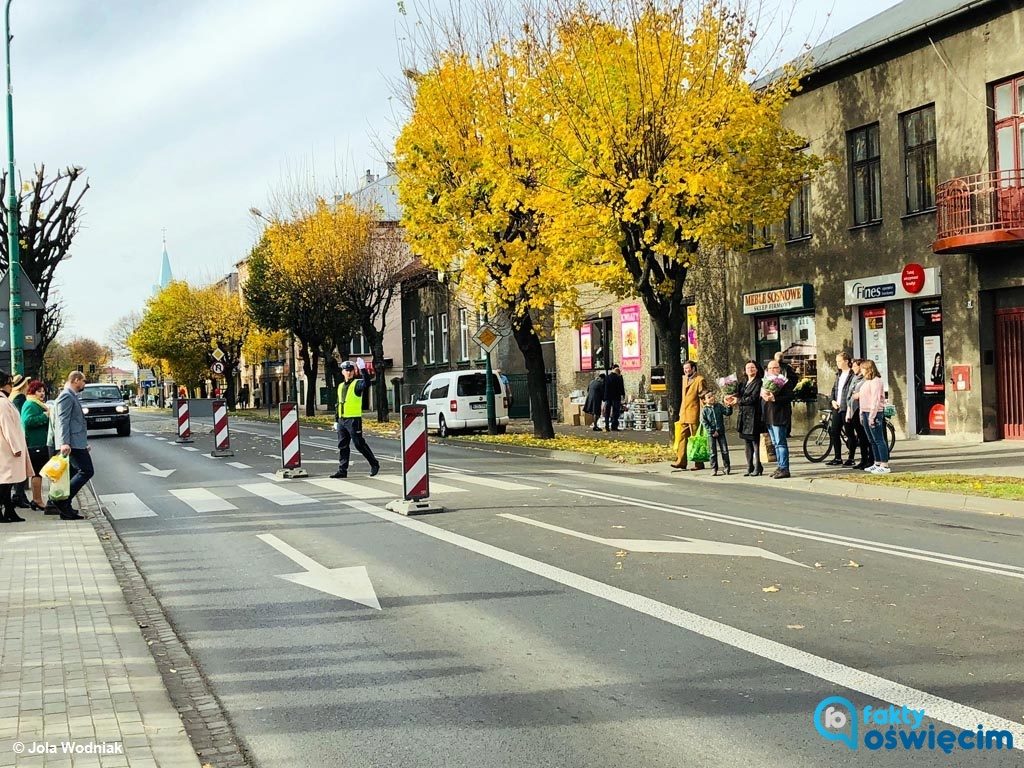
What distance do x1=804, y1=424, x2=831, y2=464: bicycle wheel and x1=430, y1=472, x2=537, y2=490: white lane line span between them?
5515 mm

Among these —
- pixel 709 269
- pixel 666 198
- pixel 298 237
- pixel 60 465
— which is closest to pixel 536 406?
pixel 709 269

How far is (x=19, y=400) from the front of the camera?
1484 centimetres

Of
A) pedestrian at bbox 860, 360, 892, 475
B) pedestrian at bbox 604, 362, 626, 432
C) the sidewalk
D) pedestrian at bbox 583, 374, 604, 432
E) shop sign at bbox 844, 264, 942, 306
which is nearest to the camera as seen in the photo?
the sidewalk

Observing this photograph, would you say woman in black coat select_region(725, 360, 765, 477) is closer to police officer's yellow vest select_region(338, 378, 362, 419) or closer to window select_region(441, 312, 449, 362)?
police officer's yellow vest select_region(338, 378, 362, 419)

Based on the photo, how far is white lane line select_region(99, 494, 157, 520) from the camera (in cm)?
1379

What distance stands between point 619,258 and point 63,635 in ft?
50.8

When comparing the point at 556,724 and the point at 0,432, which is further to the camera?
the point at 0,432

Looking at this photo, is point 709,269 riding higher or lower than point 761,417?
higher

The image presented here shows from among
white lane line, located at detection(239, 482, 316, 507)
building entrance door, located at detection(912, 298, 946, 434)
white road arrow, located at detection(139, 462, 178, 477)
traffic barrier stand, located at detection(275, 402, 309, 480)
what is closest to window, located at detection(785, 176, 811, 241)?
building entrance door, located at detection(912, 298, 946, 434)

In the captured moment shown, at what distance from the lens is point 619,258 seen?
20.8 m

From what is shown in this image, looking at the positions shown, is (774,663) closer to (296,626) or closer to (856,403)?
(296,626)

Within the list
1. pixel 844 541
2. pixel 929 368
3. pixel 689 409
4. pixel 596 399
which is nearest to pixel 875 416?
pixel 689 409

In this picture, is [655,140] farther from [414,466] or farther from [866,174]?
[414,466]

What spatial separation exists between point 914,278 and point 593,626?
1689 cm
